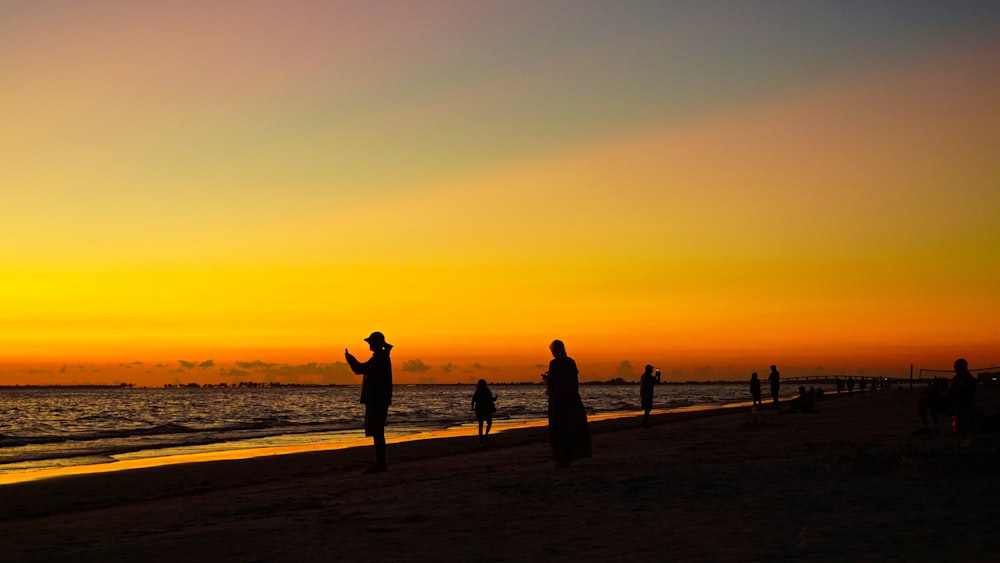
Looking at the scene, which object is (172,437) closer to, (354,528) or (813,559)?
(354,528)

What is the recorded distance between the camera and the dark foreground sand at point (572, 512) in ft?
23.0

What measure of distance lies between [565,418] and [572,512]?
14.7 ft

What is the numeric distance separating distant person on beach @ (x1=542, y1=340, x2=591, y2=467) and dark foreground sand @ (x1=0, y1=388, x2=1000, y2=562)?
1.00 feet

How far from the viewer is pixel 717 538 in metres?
7.21

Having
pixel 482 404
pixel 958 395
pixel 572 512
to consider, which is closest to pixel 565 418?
pixel 572 512

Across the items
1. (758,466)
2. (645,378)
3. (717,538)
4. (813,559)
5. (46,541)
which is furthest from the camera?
(645,378)

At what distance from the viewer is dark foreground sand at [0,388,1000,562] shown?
7016 millimetres

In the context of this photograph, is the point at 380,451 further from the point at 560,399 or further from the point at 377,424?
the point at 560,399

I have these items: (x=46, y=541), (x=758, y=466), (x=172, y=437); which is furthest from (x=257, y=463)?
(x=172, y=437)

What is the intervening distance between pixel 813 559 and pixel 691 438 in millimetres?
14382

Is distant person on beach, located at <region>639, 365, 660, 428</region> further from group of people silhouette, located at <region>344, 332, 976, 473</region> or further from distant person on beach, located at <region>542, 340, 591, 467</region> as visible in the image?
distant person on beach, located at <region>542, 340, 591, 467</region>

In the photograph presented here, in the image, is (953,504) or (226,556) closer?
(226,556)

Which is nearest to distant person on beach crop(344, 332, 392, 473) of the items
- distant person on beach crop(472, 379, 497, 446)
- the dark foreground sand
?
the dark foreground sand

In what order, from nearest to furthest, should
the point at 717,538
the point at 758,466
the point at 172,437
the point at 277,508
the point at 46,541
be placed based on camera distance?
the point at 717,538, the point at 46,541, the point at 277,508, the point at 758,466, the point at 172,437
